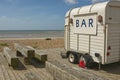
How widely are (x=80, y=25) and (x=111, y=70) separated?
101 inches

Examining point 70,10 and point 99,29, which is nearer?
point 99,29

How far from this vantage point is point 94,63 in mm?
8422

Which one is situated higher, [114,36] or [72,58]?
[114,36]

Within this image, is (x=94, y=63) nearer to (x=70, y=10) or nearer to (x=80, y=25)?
(x=80, y=25)

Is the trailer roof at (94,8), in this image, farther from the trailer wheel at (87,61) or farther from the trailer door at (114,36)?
the trailer wheel at (87,61)

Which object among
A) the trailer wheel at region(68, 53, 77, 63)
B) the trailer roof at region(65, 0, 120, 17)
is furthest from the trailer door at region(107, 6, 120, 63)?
the trailer wheel at region(68, 53, 77, 63)

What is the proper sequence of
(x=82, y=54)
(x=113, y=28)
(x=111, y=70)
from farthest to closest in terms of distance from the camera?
(x=82, y=54), (x=111, y=70), (x=113, y=28)

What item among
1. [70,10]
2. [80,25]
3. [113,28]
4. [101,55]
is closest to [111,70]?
[101,55]

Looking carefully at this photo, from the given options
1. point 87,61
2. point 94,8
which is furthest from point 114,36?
point 87,61

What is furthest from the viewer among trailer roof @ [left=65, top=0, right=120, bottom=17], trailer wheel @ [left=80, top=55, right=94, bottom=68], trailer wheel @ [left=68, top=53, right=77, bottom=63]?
trailer wheel @ [left=68, top=53, right=77, bottom=63]

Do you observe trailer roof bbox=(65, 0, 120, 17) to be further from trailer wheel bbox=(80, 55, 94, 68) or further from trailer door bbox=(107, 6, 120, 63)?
trailer wheel bbox=(80, 55, 94, 68)

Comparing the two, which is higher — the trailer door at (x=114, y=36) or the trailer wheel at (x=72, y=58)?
the trailer door at (x=114, y=36)

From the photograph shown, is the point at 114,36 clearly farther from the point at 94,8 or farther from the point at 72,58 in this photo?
the point at 72,58

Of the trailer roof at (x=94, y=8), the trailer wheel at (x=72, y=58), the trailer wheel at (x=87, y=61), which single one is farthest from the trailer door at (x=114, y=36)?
the trailer wheel at (x=72, y=58)
